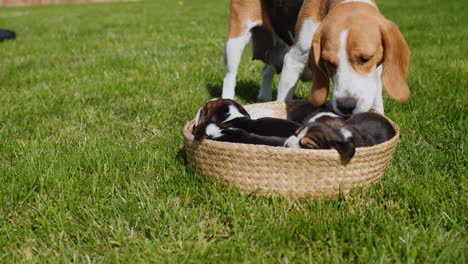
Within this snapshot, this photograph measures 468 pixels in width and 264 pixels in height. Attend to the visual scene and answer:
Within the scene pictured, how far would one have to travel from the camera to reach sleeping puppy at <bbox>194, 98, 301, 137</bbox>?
A: 3.41 m

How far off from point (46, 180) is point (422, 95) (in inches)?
161

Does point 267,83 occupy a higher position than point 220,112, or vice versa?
point 220,112

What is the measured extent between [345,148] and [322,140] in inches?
10.5

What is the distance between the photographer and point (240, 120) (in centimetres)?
357

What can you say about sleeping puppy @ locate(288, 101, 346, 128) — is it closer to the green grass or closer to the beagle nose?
the beagle nose

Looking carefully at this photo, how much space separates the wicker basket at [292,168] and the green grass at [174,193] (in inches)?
3.5

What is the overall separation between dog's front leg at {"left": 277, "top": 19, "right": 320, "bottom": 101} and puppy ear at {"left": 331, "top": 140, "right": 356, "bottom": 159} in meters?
1.59

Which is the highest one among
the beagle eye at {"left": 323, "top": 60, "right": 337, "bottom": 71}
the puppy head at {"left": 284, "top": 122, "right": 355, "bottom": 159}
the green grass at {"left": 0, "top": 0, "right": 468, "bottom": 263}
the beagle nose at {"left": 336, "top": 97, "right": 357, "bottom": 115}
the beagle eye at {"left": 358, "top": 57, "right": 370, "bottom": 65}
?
the beagle eye at {"left": 358, "top": 57, "right": 370, "bottom": 65}

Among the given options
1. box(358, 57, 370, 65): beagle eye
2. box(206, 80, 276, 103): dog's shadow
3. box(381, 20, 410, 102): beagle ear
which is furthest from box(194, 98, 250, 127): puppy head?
box(206, 80, 276, 103): dog's shadow

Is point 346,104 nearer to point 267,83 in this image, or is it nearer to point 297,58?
point 297,58

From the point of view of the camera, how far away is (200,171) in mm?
3127

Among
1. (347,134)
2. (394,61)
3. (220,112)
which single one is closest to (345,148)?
(347,134)

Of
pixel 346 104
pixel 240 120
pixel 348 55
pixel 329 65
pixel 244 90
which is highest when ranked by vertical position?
pixel 348 55

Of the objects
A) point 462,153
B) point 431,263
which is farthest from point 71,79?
point 431,263
